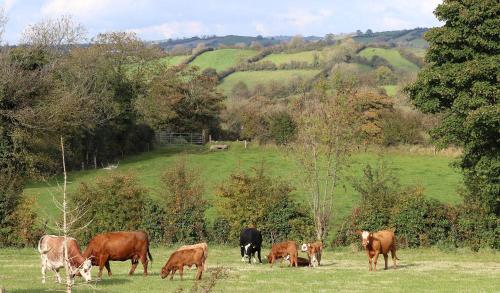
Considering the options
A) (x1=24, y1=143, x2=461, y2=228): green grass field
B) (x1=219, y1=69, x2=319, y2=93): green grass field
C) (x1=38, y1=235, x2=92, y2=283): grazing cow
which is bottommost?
(x1=24, y1=143, x2=461, y2=228): green grass field

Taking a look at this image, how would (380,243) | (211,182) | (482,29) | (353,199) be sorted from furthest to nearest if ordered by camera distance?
(211,182) → (353,199) → (482,29) → (380,243)

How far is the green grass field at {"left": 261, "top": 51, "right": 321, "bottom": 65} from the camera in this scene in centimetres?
16835

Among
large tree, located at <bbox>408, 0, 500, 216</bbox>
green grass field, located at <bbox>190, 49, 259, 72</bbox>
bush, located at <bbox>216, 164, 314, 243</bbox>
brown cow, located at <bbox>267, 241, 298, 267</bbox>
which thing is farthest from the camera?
green grass field, located at <bbox>190, 49, 259, 72</bbox>

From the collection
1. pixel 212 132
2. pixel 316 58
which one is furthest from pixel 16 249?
pixel 316 58

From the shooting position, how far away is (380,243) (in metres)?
27.5

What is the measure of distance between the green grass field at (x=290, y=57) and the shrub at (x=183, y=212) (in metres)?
130

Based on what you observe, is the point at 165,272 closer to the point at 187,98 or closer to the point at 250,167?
the point at 250,167

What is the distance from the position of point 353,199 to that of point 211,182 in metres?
13.3

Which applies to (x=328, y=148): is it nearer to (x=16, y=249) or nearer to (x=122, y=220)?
(x=122, y=220)

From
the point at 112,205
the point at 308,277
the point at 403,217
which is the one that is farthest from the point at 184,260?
the point at 403,217

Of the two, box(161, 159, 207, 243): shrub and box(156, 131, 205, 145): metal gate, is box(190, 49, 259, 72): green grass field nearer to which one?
box(156, 131, 205, 145): metal gate

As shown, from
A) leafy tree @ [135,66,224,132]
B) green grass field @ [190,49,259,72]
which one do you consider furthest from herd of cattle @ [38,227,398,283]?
green grass field @ [190,49,259,72]

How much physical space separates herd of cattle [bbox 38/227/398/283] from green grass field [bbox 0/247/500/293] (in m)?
0.43

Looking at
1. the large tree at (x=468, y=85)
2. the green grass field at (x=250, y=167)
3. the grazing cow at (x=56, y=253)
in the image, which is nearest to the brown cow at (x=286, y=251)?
the grazing cow at (x=56, y=253)
